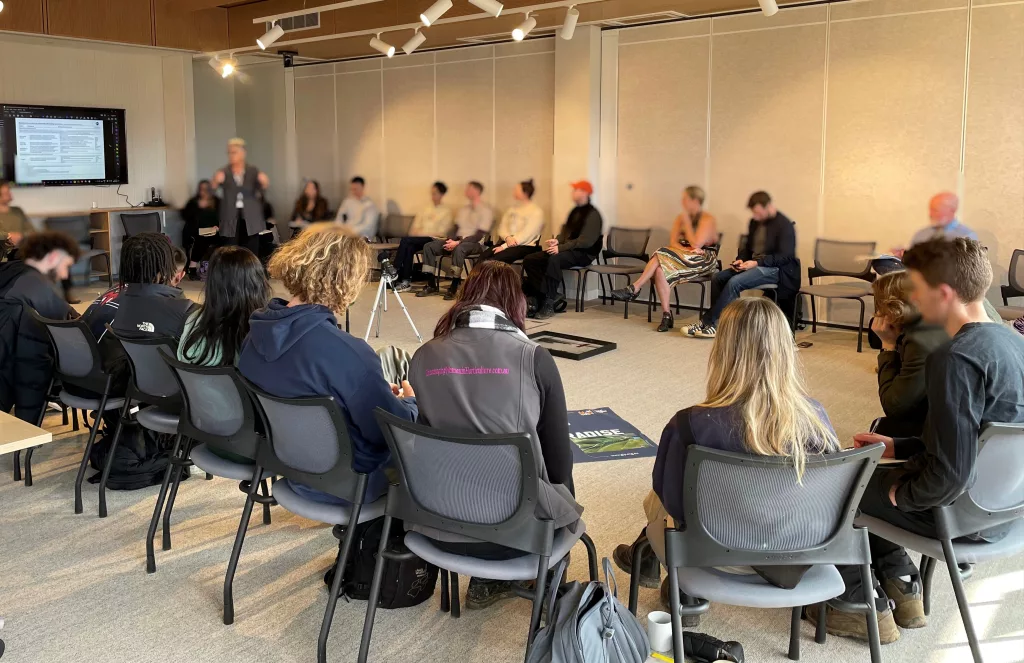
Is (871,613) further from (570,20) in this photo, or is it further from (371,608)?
(570,20)

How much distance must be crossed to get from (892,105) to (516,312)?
19.8 feet

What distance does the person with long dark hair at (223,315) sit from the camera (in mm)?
3521

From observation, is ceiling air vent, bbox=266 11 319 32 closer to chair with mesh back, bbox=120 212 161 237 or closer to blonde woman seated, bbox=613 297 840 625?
chair with mesh back, bbox=120 212 161 237

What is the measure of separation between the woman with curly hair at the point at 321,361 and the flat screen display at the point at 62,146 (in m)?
9.15

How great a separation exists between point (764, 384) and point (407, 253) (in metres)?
8.71

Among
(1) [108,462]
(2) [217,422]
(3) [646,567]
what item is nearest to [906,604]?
(3) [646,567]

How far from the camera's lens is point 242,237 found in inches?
394

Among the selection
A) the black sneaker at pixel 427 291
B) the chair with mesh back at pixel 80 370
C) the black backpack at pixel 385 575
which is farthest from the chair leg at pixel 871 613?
the black sneaker at pixel 427 291

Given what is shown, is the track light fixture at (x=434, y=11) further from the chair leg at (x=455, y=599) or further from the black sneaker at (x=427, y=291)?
the chair leg at (x=455, y=599)

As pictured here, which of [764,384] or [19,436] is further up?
[764,384]

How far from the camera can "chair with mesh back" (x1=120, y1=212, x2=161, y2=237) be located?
36.0 feet

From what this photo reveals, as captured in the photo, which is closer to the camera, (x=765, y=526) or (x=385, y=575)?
(x=765, y=526)

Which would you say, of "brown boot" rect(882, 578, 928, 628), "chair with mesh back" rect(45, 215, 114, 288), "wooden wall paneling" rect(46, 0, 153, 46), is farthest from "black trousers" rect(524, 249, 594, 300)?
"brown boot" rect(882, 578, 928, 628)

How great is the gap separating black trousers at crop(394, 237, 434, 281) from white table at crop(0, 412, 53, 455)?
7.99m
